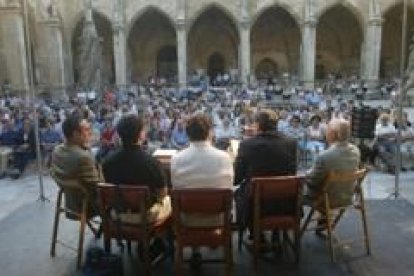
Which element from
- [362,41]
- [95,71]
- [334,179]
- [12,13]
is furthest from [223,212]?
[362,41]

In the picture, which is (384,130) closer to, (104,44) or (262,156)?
(262,156)

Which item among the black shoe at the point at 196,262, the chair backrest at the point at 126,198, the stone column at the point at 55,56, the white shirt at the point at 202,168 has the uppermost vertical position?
the stone column at the point at 55,56

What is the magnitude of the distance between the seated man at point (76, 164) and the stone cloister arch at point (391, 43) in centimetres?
2800

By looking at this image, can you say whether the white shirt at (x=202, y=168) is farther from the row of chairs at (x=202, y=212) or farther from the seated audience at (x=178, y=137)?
the seated audience at (x=178, y=137)

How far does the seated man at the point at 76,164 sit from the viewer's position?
4754 mm

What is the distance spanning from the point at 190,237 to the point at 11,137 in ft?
25.7

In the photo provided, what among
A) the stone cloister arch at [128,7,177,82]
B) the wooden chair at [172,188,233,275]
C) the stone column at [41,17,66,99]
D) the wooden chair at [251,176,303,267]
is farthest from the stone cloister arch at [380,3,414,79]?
the wooden chair at [172,188,233,275]

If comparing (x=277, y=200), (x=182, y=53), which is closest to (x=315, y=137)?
(x=277, y=200)

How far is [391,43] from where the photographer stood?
101 feet

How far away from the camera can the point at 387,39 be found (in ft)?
102

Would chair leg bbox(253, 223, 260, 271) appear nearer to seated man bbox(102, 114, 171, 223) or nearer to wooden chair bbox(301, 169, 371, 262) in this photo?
wooden chair bbox(301, 169, 371, 262)

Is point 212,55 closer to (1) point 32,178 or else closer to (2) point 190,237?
(1) point 32,178

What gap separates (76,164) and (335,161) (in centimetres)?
231

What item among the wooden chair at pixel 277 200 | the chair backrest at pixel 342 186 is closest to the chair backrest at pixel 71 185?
the wooden chair at pixel 277 200
